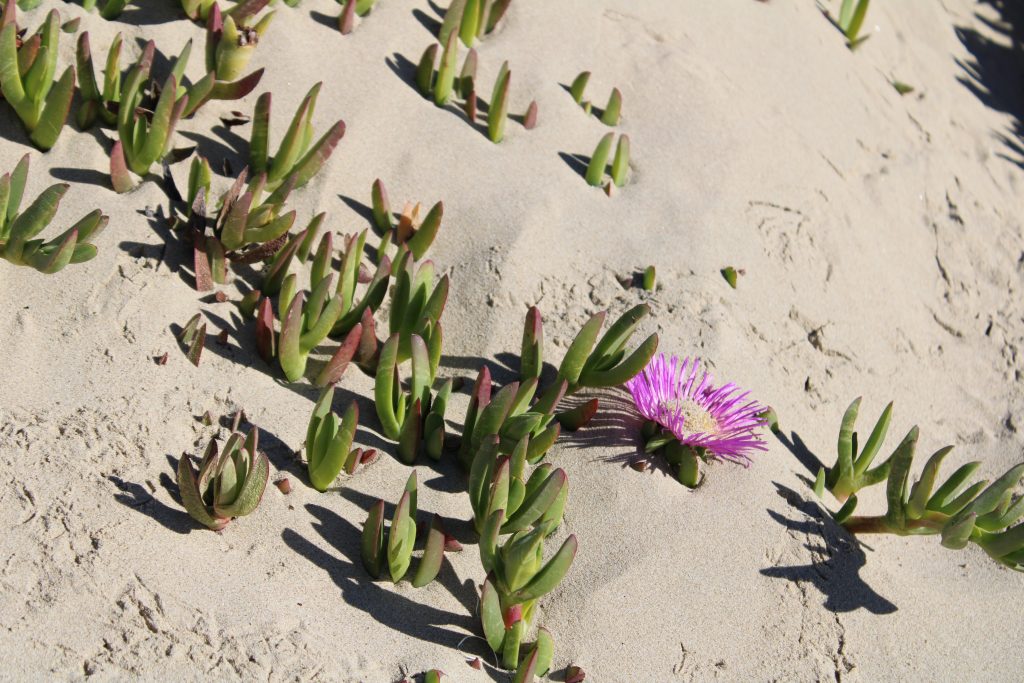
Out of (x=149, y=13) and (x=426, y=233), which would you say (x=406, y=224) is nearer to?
(x=426, y=233)

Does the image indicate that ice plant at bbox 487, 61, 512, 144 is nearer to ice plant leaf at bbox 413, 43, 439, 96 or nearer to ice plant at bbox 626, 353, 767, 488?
ice plant leaf at bbox 413, 43, 439, 96

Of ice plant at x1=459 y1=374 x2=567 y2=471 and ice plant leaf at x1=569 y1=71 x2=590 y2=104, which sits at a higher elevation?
ice plant leaf at x1=569 y1=71 x2=590 y2=104

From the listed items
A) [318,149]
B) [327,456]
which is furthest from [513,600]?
[318,149]

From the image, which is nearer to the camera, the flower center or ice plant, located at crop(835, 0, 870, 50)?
the flower center

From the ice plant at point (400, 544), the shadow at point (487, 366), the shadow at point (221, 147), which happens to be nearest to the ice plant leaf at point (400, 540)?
the ice plant at point (400, 544)

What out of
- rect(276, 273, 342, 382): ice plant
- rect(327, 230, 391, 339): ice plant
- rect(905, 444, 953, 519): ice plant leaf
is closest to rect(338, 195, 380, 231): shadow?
rect(327, 230, 391, 339): ice plant

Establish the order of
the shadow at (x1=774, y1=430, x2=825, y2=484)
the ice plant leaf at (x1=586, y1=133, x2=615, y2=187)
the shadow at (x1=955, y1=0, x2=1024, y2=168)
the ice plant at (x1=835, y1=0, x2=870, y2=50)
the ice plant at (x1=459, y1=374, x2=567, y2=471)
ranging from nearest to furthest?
the ice plant at (x1=459, y1=374, x2=567, y2=471) → the shadow at (x1=774, y1=430, x2=825, y2=484) → the ice plant leaf at (x1=586, y1=133, x2=615, y2=187) → the ice plant at (x1=835, y1=0, x2=870, y2=50) → the shadow at (x1=955, y1=0, x2=1024, y2=168)

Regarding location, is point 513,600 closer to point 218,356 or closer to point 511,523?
point 511,523
